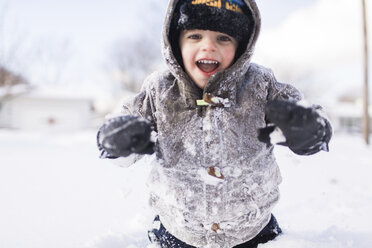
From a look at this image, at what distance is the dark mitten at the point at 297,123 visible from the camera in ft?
3.30

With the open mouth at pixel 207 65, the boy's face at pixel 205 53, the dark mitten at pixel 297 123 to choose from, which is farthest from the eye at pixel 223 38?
the dark mitten at pixel 297 123

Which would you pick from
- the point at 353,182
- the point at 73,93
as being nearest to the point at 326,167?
the point at 353,182

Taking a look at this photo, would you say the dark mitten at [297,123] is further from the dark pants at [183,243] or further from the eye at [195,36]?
the dark pants at [183,243]

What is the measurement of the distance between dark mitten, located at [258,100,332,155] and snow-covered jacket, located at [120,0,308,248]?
0.26 meters

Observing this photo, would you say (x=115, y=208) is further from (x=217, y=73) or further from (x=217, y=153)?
(x=217, y=73)

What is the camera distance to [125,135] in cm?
106

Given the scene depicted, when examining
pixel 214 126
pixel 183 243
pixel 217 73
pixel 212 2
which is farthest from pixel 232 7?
pixel 183 243

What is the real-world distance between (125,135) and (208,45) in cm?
56

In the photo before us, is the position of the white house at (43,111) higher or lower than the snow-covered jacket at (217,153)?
higher

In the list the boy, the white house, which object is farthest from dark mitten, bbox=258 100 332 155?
the white house

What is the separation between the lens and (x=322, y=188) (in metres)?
3.43

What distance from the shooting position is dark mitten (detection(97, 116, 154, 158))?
106cm

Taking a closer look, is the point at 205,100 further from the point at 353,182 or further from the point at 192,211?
the point at 353,182

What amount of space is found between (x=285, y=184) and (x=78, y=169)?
9.42 ft
